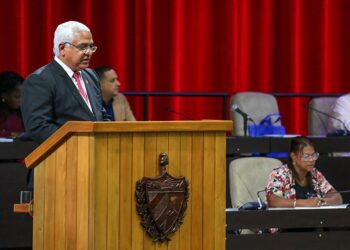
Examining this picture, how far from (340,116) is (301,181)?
151 cm

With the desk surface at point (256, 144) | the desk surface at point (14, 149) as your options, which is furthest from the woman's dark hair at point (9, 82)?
the desk surface at point (256, 144)

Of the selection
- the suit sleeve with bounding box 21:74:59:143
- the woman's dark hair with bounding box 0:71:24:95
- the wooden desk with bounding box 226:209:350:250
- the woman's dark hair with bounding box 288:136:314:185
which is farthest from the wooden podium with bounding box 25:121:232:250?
the woman's dark hair with bounding box 0:71:24:95

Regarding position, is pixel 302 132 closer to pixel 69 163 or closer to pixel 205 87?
pixel 205 87

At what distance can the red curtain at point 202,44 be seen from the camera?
26.9 feet

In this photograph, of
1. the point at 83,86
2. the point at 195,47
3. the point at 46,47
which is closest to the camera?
the point at 83,86

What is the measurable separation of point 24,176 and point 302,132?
3721 mm

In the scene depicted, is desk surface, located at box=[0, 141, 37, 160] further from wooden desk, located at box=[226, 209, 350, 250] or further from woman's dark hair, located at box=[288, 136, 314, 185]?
woman's dark hair, located at box=[288, 136, 314, 185]

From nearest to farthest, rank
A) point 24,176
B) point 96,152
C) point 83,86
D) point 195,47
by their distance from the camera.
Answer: point 96,152
point 83,86
point 24,176
point 195,47

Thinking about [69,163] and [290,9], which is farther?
[290,9]

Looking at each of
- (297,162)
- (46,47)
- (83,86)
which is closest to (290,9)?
(46,47)

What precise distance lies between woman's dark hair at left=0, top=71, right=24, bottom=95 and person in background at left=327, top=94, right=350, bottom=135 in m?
2.30

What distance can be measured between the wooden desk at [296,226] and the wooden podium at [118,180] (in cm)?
155

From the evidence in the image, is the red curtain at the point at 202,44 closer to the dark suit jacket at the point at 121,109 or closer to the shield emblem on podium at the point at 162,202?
the dark suit jacket at the point at 121,109

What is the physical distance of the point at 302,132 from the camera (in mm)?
9156
